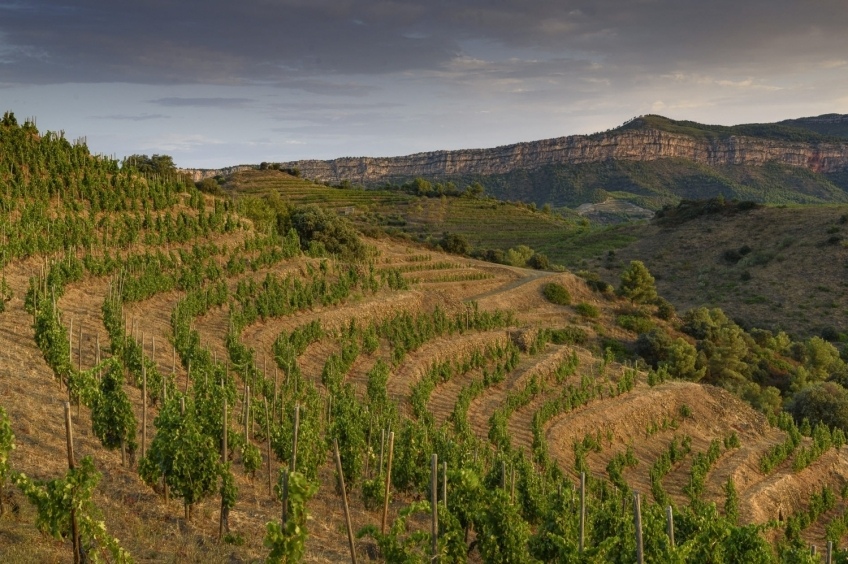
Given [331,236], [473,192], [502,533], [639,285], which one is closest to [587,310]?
[639,285]

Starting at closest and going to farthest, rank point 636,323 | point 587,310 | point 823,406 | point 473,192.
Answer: point 823,406, point 636,323, point 587,310, point 473,192

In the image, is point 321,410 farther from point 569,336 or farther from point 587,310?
point 587,310

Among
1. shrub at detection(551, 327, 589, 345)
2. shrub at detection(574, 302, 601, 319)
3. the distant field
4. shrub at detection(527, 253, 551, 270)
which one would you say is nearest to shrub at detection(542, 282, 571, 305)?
shrub at detection(574, 302, 601, 319)

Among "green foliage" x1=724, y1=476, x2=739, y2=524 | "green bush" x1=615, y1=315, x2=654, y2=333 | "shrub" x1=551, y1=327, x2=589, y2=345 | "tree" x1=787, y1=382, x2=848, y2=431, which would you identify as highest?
"shrub" x1=551, y1=327, x2=589, y2=345

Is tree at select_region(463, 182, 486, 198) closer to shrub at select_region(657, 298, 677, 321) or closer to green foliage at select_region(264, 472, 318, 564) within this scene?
shrub at select_region(657, 298, 677, 321)

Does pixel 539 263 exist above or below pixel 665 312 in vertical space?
above

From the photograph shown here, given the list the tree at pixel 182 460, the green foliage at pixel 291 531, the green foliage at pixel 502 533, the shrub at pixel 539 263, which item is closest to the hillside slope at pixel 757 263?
the shrub at pixel 539 263

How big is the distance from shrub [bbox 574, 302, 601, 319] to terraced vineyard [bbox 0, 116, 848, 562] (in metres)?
0.18

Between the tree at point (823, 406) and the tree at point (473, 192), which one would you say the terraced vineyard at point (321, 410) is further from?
the tree at point (473, 192)

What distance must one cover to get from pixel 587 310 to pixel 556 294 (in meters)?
2.79

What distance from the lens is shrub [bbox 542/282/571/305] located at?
159 feet

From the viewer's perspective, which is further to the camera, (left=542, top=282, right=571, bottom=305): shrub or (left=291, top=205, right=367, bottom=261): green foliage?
(left=542, top=282, right=571, bottom=305): shrub

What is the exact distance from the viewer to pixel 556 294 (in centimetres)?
4859

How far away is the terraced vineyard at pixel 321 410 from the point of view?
10.8m
